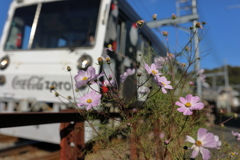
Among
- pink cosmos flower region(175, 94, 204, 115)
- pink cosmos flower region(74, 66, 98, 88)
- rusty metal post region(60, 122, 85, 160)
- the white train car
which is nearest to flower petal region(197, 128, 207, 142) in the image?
pink cosmos flower region(175, 94, 204, 115)

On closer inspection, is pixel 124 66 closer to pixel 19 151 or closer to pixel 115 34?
pixel 115 34

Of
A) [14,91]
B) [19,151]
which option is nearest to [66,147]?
[19,151]

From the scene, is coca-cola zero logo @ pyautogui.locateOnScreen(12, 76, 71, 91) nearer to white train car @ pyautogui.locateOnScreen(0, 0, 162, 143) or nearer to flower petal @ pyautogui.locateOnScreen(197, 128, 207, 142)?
white train car @ pyautogui.locateOnScreen(0, 0, 162, 143)

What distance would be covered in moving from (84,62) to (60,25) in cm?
118

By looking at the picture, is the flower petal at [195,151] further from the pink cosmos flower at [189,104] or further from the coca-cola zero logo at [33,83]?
the coca-cola zero logo at [33,83]

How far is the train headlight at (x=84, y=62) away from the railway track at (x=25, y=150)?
5.02 feet

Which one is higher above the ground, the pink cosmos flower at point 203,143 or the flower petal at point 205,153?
the pink cosmos flower at point 203,143


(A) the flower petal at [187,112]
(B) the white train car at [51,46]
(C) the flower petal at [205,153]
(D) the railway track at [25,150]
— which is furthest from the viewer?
(B) the white train car at [51,46]

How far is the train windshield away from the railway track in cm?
183

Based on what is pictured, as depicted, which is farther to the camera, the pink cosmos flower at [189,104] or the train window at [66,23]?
the train window at [66,23]

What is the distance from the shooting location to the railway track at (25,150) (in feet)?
11.1

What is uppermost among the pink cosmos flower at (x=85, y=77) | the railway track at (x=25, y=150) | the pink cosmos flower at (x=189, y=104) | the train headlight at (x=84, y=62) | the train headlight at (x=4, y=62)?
the train headlight at (x=4, y=62)

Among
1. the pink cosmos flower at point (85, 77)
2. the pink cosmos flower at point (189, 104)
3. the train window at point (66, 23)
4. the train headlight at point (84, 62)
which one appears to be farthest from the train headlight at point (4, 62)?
the pink cosmos flower at point (189, 104)

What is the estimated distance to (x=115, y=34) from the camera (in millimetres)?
3836
